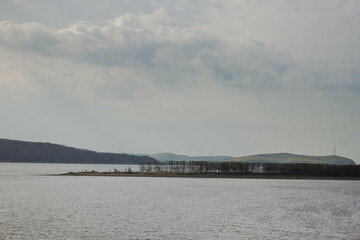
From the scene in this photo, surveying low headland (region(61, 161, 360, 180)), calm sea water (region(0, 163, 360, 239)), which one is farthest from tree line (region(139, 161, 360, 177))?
calm sea water (region(0, 163, 360, 239))

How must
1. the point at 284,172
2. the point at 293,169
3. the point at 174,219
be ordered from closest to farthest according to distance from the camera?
the point at 174,219
the point at 293,169
the point at 284,172

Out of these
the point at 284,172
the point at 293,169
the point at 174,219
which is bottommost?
the point at 174,219

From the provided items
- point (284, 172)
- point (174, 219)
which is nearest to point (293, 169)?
point (284, 172)

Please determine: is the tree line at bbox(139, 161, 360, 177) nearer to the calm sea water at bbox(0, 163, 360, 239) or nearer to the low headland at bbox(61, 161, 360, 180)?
the low headland at bbox(61, 161, 360, 180)

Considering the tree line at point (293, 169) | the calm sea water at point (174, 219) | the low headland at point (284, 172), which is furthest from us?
the tree line at point (293, 169)

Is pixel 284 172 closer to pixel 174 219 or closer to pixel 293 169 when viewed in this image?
pixel 293 169

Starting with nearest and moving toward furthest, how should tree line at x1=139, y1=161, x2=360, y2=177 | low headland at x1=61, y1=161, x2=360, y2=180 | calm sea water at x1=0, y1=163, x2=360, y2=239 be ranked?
1. calm sea water at x1=0, y1=163, x2=360, y2=239
2. low headland at x1=61, y1=161, x2=360, y2=180
3. tree line at x1=139, y1=161, x2=360, y2=177

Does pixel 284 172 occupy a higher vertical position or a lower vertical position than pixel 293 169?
lower

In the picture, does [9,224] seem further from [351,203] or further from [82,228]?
[351,203]

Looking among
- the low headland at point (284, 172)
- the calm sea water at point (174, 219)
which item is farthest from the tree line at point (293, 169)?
the calm sea water at point (174, 219)

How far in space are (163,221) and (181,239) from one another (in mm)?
8795

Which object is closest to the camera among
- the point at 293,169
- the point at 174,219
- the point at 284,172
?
the point at 174,219

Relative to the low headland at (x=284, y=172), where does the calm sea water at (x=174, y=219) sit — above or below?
below

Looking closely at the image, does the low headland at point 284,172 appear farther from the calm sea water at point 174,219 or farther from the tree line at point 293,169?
the calm sea water at point 174,219
